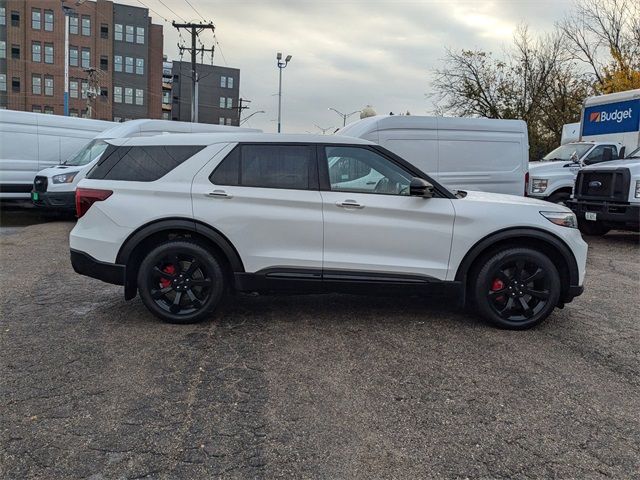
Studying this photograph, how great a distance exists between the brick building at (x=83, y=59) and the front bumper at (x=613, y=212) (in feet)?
168

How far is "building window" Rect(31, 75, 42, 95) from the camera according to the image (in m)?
59.1

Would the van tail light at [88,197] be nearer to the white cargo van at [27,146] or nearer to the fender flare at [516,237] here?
the fender flare at [516,237]

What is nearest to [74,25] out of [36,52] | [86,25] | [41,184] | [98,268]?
[86,25]

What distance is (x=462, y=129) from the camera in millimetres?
10312

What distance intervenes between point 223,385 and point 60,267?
188 inches

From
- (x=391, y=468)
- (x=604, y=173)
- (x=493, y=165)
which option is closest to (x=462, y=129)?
(x=493, y=165)

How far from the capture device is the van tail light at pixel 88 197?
4.84 m

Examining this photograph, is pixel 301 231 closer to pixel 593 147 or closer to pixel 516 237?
pixel 516 237

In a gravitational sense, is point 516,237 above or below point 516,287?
above

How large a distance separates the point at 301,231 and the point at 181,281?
46.8 inches

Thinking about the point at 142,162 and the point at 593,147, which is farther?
the point at 593,147

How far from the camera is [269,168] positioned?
4.88 metres

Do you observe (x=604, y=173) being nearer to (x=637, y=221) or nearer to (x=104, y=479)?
(x=637, y=221)

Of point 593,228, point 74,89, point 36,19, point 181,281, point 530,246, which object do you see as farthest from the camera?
point 74,89
